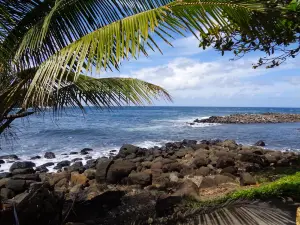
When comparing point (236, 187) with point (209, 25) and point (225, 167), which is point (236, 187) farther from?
point (209, 25)

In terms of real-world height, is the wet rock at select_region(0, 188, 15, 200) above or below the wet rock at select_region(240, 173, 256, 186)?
below

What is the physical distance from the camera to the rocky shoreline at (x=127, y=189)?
5742mm

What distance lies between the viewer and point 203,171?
34.8ft

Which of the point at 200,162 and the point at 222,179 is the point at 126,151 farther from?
the point at 222,179

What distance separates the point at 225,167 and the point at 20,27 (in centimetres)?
832

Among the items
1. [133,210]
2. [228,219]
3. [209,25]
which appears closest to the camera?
[209,25]

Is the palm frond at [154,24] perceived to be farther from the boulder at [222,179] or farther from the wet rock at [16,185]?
the wet rock at [16,185]

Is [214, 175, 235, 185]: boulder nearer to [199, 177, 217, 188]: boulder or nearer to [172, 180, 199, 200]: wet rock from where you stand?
[199, 177, 217, 188]: boulder

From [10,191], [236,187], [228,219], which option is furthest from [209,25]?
[10,191]

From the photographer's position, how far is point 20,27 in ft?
14.4

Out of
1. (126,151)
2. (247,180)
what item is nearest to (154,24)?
(247,180)

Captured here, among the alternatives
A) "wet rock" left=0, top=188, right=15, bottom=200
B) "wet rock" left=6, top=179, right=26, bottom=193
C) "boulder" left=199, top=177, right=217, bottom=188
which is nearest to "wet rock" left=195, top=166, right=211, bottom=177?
"boulder" left=199, top=177, right=217, bottom=188

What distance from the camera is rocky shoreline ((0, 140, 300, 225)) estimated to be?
574 centimetres

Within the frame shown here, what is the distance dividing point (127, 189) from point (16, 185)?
303 centimetres
